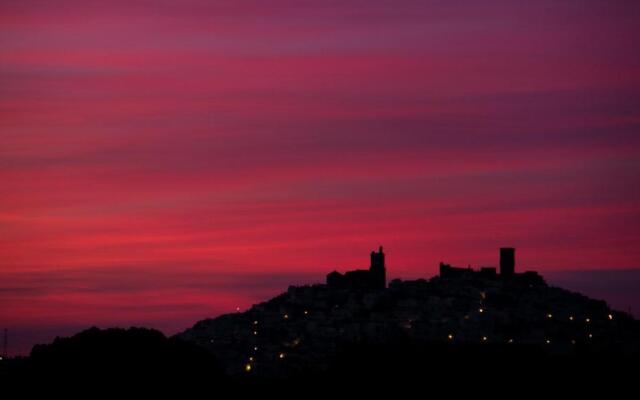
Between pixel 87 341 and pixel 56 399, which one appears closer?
pixel 56 399

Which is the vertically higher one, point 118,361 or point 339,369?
point 118,361

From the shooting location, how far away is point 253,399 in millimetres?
80562

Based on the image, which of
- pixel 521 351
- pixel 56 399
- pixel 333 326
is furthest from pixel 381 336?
pixel 56 399

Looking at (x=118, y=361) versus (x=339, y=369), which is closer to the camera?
(x=118, y=361)

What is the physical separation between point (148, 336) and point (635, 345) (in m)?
89.2

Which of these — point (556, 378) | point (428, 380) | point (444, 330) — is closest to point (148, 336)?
point (428, 380)

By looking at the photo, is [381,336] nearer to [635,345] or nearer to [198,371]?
[635,345]

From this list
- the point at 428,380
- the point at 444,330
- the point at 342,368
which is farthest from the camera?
the point at 444,330

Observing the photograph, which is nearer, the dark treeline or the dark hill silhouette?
the dark hill silhouette

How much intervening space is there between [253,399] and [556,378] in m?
15.3

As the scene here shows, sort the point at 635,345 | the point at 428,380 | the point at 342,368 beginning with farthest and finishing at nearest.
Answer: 1. the point at 635,345
2. the point at 342,368
3. the point at 428,380

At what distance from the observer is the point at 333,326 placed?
200 meters

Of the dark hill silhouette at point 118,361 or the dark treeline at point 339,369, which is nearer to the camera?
the dark hill silhouette at point 118,361

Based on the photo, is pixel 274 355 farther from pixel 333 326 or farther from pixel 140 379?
pixel 140 379
